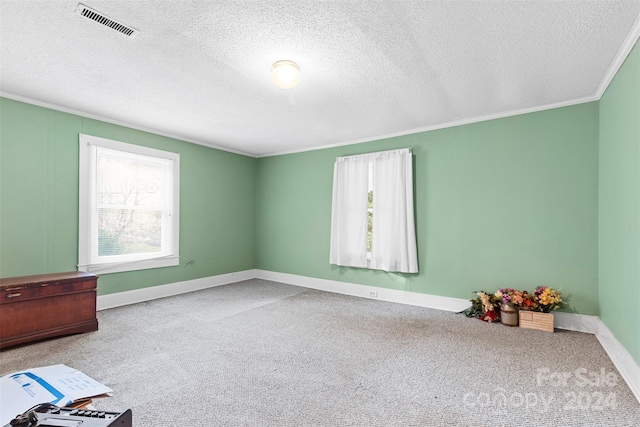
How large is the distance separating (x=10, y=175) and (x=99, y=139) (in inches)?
39.1

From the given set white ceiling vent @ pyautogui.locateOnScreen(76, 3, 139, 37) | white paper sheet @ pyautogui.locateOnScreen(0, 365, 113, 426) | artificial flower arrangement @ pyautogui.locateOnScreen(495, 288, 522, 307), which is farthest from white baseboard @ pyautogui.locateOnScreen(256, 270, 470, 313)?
white ceiling vent @ pyautogui.locateOnScreen(76, 3, 139, 37)

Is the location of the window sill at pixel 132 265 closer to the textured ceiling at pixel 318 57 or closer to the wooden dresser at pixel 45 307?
the wooden dresser at pixel 45 307

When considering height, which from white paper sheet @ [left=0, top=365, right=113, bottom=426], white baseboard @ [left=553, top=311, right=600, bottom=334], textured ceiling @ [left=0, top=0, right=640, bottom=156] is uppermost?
textured ceiling @ [left=0, top=0, right=640, bottom=156]

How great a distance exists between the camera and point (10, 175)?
352cm

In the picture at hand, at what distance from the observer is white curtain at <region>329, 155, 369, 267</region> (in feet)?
16.5

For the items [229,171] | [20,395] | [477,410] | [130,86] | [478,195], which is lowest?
[477,410]

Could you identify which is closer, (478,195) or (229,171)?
(478,195)

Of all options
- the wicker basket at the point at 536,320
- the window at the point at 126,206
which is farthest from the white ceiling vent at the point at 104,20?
the wicker basket at the point at 536,320

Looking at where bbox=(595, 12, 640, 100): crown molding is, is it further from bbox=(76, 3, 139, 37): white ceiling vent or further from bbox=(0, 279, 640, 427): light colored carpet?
bbox=(76, 3, 139, 37): white ceiling vent

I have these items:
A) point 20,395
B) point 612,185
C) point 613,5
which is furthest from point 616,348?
point 20,395

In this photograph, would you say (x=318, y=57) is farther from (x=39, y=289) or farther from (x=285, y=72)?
(x=39, y=289)

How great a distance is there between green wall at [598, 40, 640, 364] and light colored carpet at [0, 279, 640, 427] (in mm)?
401

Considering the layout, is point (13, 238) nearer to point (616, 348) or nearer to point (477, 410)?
point (477, 410)

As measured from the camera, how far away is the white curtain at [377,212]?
4594mm
